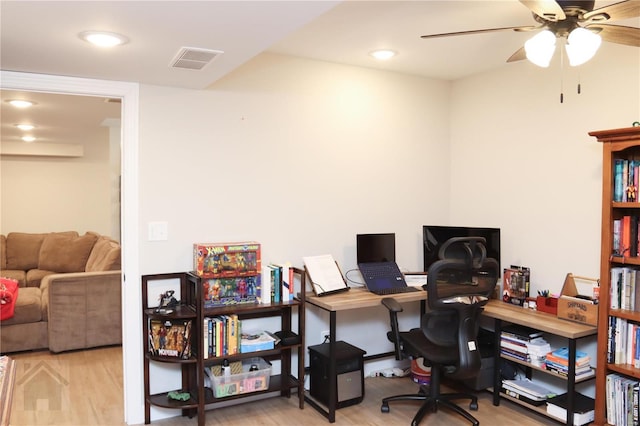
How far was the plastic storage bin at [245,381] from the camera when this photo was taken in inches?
125

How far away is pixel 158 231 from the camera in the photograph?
10.7 feet

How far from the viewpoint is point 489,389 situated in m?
3.64

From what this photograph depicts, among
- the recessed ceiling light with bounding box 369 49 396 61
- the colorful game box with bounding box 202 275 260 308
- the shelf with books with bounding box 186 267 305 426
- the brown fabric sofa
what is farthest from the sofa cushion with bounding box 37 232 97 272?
the recessed ceiling light with bounding box 369 49 396 61

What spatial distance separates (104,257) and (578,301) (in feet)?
14.2

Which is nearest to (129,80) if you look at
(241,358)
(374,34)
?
(374,34)

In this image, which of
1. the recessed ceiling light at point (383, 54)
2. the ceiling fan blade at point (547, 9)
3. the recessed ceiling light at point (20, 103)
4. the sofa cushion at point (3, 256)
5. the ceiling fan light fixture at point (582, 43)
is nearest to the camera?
the ceiling fan blade at point (547, 9)

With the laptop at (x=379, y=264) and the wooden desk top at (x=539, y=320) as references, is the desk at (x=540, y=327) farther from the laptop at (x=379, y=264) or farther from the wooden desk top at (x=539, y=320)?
the laptop at (x=379, y=264)

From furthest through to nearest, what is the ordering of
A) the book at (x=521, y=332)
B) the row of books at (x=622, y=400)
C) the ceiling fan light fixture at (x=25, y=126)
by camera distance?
the ceiling fan light fixture at (x=25, y=126) → the book at (x=521, y=332) → the row of books at (x=622, y=400)

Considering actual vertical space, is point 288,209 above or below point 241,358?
above

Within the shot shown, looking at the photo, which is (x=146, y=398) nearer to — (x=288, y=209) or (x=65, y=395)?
(x=65, y=395)

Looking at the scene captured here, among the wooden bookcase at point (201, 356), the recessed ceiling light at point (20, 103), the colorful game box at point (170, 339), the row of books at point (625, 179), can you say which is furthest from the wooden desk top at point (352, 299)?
the recessed ceiling light at point (20, 103)

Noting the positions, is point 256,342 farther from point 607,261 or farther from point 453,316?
point 607,261

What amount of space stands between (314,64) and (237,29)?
66.7 inches

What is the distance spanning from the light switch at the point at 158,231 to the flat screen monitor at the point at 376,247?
1.34m
